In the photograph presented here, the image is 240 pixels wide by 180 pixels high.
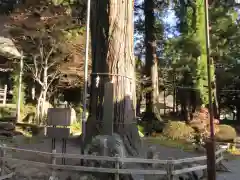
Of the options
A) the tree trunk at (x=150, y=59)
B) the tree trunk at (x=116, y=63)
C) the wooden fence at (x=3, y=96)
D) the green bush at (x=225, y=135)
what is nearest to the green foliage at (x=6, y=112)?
the wooden fence at (x=3, y=96)

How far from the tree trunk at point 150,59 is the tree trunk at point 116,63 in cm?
1166

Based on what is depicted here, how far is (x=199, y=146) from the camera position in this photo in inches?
507

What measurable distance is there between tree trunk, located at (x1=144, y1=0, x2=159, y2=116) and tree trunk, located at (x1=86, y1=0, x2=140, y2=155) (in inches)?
459

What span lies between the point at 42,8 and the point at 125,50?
9.50 metres

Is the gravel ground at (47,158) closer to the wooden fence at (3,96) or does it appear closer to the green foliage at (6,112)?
the green foliage at (6,112)

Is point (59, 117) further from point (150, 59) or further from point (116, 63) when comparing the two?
point (150, 59)

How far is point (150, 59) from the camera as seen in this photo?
2212 cm

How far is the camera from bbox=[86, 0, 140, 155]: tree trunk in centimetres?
918

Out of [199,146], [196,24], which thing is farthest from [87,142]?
[196,24]

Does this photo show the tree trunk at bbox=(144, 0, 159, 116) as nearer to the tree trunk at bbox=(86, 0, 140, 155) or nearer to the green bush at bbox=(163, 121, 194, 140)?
the green bush at bbox=(163, 121, 194, 140)

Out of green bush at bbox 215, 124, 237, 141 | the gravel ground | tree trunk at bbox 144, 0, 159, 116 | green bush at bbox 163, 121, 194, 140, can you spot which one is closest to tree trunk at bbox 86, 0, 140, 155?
the gravel ground

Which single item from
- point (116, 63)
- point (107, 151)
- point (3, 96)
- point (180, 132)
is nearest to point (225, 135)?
point (180, 132)

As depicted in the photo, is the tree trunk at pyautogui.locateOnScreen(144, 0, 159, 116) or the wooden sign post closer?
the wooden sign post

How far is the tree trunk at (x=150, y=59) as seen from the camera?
2112cm
